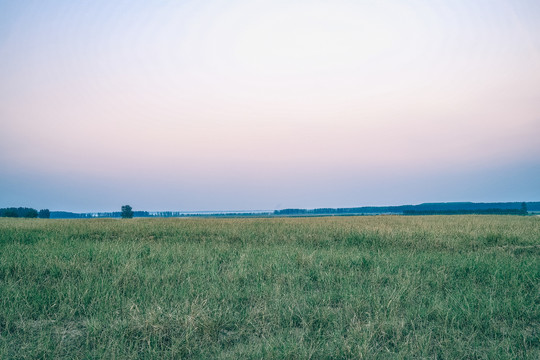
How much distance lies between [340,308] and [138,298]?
3.53m

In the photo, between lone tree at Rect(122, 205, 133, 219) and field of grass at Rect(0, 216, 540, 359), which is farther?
lone tree at Rect(122, 205, 133, 219)

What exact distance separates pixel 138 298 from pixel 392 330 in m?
4.24

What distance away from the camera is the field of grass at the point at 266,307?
4203 mm

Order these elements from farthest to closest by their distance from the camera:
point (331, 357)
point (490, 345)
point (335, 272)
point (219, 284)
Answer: point (335, 272) < point (219, 284) < point (490, 345) < point (331, 357)

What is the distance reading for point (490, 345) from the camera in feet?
14.3

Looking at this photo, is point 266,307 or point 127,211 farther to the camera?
point 127,211

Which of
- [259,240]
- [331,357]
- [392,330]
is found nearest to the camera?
[331,357]

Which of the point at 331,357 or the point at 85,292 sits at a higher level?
the point at 85,292

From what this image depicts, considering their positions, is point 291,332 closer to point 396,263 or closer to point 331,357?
point 331,357

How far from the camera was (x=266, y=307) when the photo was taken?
5.50m

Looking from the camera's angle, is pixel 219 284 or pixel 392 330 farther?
pixel 219 284

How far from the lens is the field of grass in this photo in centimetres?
420

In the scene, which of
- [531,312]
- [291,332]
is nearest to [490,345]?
[531,312]

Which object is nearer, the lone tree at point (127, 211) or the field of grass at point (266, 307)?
the field of grass at point (266, 307)
